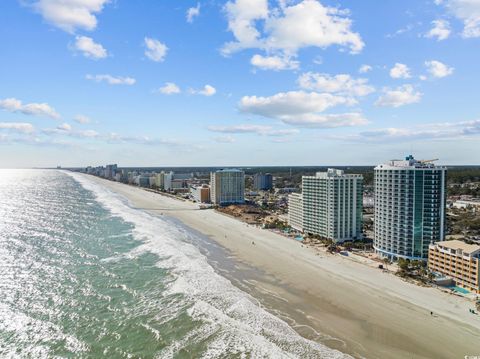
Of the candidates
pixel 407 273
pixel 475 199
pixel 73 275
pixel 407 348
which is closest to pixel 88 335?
pixel 73 275

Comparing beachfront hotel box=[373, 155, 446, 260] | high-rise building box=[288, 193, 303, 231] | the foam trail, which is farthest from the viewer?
high-rise building box=[288, 193, 303, 231]

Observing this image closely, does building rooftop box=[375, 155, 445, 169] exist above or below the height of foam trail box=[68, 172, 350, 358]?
above

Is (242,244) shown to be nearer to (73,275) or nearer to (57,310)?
(73,275)

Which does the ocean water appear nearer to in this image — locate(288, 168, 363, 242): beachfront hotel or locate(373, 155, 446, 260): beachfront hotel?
locate(288, 168, 363, 242): beachfront hotel

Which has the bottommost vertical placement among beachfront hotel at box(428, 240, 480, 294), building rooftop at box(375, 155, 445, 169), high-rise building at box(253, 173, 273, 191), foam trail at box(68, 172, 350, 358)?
foam trail at box(68, 172, 350, 358)

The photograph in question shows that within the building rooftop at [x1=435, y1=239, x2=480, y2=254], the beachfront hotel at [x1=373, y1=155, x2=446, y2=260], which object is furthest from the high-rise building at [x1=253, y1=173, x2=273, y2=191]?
the building rooftop at [x1=435, y1=239, x2=480, y2=254]

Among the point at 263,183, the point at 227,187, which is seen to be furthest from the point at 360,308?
the point at 263,183

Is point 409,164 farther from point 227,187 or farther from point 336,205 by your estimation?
point 227,187
